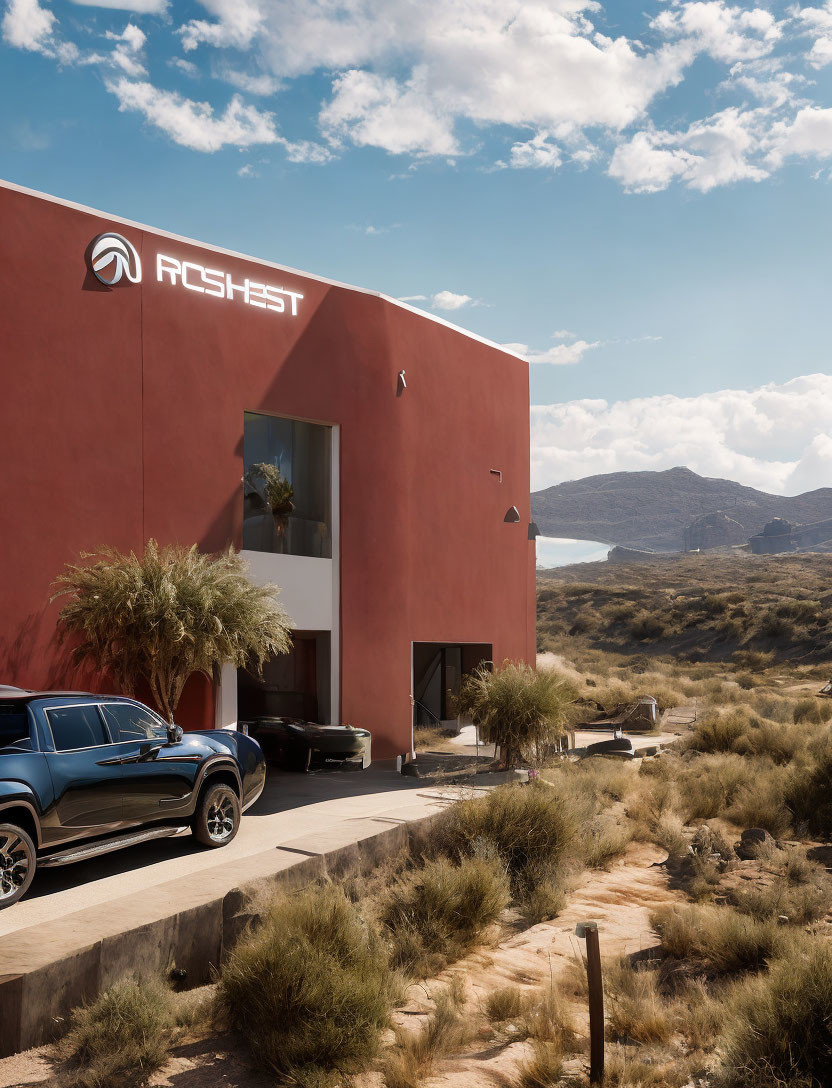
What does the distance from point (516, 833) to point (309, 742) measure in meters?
6.52

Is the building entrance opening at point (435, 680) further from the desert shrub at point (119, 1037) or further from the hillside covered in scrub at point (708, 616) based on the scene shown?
the hillside covered in scrub at point (708, 616)

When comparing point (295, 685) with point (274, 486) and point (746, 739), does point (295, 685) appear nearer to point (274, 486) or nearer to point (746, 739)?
point (274, 486)

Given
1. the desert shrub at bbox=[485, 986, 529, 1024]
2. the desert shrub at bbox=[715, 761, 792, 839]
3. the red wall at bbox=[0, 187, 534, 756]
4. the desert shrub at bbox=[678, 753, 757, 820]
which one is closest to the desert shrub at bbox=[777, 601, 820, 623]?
the red wall at bbox=[0, 187, 534, 756]

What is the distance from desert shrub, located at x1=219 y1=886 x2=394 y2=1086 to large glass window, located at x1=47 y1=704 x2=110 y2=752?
2.76m

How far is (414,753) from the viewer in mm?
20688

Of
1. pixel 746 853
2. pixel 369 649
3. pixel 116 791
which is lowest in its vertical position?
pixel 746 853

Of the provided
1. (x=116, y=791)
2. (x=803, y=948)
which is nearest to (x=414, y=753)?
(x=116, y=791)

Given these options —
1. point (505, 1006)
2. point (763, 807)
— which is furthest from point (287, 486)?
point (505, 1006)

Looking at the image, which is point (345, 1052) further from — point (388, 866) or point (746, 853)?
point (746, 853)

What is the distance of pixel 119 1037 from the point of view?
6.12 metres

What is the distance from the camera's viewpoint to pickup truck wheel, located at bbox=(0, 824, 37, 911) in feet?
26.2

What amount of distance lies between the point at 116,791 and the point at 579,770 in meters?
9.23

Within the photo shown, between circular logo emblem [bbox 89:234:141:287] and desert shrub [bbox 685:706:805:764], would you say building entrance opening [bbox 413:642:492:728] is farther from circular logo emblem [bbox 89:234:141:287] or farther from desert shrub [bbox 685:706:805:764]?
circular logo emblem [bbox 89:234:141:287]

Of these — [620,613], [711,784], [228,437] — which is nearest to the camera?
[711,784]
